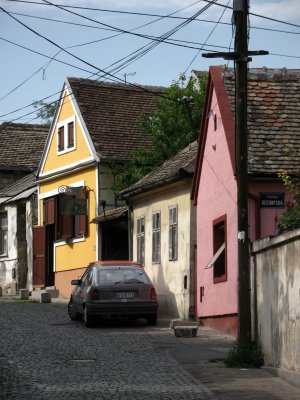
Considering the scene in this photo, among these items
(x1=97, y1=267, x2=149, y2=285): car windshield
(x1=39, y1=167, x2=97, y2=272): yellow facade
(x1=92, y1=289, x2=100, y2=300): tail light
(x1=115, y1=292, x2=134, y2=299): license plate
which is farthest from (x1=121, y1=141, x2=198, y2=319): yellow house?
(x1=39, y1=167, x2=97, y2=272): yellow facade

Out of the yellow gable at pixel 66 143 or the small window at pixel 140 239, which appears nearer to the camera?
the small window at pixel 140 239

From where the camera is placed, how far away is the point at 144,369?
54.9 ft

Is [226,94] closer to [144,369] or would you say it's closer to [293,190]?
[293,190]

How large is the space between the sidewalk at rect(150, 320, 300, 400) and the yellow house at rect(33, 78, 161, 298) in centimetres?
1259

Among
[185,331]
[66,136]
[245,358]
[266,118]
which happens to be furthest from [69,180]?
[245,358]

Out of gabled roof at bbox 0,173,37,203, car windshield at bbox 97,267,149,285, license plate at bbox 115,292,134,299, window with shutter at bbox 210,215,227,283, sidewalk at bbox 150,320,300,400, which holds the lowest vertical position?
sidewalk at bbox 150,320,300,400

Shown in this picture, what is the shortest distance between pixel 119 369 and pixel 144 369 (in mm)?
413

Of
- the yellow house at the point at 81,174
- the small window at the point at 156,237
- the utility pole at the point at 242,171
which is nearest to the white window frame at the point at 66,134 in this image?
the yellow house at the point at 81,174

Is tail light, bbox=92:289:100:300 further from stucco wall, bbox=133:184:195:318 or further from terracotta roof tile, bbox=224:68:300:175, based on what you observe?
terracotta roof tile, bbox=224:68:300:175

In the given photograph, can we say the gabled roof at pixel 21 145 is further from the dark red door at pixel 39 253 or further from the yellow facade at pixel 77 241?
the dark red door at pixel 39 253

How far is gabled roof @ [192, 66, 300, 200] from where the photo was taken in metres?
22.5

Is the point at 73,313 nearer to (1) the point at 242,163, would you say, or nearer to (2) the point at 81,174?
(1) the point at 242,163

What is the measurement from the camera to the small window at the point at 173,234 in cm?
2884

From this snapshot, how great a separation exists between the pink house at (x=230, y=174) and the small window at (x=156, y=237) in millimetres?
3490
